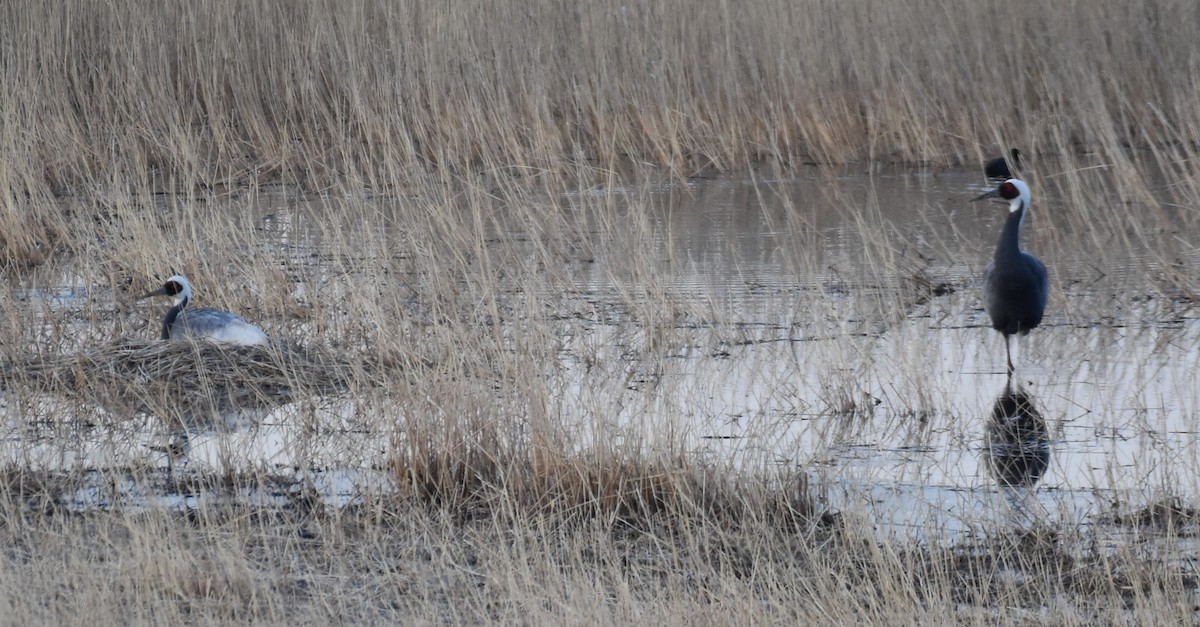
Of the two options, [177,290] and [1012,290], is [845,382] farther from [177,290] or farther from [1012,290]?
[177,290]

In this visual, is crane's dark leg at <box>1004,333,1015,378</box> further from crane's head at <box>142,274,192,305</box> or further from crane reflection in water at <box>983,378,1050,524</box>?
crane's head at <box>142,274,192,305</box>

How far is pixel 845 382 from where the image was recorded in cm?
485

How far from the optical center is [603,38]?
381 inches

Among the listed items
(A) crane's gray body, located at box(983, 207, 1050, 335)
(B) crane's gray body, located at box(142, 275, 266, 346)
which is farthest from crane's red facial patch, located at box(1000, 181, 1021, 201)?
(B) crane's gray body, located at box(142, 275, 266, 346)

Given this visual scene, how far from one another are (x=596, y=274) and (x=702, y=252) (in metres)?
0.75

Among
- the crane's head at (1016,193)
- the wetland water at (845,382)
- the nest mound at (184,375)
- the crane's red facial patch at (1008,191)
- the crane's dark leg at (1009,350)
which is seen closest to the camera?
the wetland water at (845,382)

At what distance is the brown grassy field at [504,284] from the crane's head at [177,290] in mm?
241

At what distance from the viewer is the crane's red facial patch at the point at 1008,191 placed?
5.88 m

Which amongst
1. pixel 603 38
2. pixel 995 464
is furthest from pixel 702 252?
pixel 995 464

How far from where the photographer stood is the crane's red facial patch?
5875mm

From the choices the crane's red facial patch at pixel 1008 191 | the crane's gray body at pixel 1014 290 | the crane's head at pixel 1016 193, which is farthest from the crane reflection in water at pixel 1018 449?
the crane's red facial patch at pixel 1008 191

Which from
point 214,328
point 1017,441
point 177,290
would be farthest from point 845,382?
point 177,290

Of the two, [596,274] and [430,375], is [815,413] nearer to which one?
[430,375]

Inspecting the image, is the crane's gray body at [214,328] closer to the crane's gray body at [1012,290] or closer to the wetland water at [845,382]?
the wetland water at [845,382]
